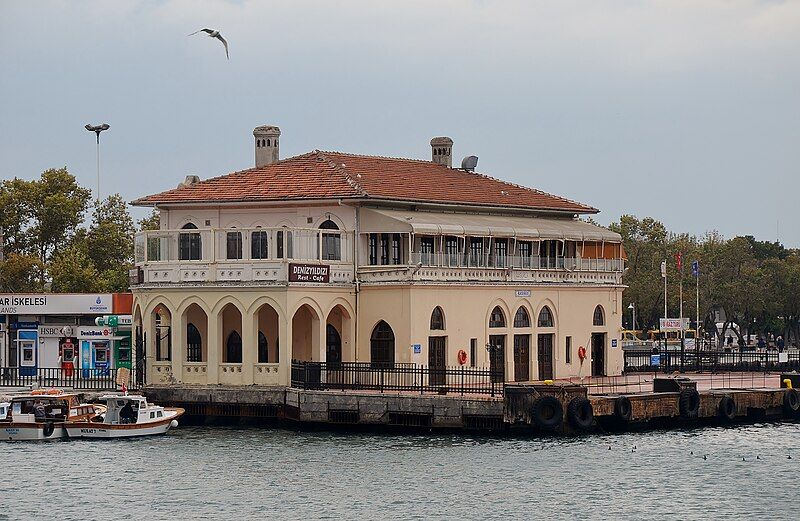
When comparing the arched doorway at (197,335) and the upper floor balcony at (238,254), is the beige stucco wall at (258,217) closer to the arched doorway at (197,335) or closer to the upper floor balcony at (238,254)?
the upper floor balcony at (238,254)

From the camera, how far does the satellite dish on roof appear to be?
8212 cm

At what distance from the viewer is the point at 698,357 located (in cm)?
8450

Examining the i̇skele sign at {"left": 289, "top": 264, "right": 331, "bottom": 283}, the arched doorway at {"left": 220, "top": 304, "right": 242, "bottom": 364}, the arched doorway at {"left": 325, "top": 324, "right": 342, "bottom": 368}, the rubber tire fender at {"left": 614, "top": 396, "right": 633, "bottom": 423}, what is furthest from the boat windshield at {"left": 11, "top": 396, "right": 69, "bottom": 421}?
the rubber tire fender at {"left": 614, "top": 396, "right": 633, "bottom": 423}

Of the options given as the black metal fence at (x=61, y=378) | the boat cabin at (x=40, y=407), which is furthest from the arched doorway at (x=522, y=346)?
the boat cabin at (x=40, y=407)

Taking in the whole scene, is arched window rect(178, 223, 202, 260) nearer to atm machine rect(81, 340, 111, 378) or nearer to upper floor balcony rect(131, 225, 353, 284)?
upper floor balcony rect(131, 225, 353, 284)

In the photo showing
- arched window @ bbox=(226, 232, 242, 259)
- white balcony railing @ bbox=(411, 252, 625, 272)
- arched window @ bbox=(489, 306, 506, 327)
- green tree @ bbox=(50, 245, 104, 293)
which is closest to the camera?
white balcony railing @ bbox=(411, 252, 625, 272)

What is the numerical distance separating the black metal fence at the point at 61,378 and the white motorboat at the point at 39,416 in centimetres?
647

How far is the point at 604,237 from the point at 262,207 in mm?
16292

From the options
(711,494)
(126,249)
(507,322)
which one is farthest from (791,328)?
(711,494)

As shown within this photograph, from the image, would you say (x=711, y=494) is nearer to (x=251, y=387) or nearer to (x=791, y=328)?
(x=251, y=387)

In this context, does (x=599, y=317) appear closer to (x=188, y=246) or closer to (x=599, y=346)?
(x=599, y=346)

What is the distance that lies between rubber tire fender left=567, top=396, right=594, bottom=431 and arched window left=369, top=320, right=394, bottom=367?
9.61 meters

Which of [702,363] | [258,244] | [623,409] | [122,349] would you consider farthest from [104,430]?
[702,363]

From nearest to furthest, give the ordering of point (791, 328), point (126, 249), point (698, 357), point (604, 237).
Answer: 1. point (604, 237)
2. point (698, 357)
3. point (126, 249)
4. point (791, 328)
